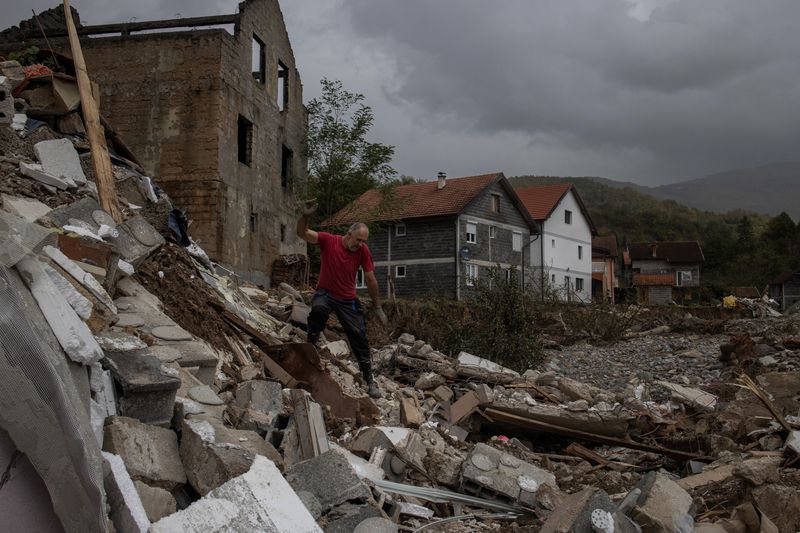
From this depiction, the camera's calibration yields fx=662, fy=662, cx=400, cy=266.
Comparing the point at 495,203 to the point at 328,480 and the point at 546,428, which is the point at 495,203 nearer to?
the point at 546,428

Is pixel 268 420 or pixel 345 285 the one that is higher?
pixel 345 285

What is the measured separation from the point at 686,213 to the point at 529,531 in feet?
334

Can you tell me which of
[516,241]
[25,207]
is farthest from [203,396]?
[516,241]

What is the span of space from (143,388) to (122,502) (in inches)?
39.2

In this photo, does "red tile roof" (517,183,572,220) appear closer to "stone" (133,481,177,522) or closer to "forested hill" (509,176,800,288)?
"forested hill" (509,176,800,288)

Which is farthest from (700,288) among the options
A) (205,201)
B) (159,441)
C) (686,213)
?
(686,213)

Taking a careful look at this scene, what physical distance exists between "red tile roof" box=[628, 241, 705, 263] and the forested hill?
3.06m

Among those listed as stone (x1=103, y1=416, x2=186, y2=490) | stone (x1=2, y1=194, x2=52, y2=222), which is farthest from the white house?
stone (x1=103, y1=416, x2=186, y2=490)

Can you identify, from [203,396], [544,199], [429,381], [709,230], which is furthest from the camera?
[709,230]

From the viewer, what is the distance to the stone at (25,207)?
19.6 feet

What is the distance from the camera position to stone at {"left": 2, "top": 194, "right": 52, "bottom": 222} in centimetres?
599

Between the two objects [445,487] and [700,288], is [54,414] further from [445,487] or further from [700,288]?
[700,288]

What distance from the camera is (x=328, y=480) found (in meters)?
3.77

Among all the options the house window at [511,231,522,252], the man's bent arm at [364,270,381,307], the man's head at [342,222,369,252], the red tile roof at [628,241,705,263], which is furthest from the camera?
the red tile roof at [628,241,705,263]
